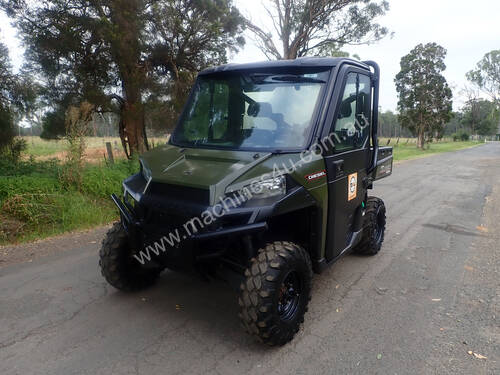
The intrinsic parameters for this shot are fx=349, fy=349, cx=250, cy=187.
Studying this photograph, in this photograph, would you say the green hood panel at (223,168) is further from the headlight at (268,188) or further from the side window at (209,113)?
the side window at (209,113)

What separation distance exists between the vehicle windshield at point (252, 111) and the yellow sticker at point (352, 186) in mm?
876

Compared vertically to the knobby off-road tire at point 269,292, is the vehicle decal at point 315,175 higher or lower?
higher

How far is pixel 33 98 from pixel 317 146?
310 inches

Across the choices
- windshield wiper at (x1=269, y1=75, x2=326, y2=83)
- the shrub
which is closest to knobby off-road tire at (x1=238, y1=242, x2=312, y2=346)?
windshield wiper at (x1=269, y1=75, x2=326, y2=83)

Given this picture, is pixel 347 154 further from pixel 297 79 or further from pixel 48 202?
pixel 48 202

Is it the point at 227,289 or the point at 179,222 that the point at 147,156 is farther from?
the point at 227,289

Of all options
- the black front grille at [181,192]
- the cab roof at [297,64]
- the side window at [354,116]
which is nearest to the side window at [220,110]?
the cab roof at [297,64]

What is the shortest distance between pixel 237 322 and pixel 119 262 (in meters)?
1.27

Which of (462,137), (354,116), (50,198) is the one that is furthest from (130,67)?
(462,137)

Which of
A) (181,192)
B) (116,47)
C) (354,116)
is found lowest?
(181,192)

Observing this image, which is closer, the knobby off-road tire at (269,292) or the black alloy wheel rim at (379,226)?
the knobby off-road tire at (269,292)

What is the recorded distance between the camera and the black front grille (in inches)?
101

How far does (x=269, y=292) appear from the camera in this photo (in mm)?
2527

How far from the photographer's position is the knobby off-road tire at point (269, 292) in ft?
Answer: 8.31
